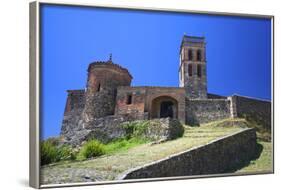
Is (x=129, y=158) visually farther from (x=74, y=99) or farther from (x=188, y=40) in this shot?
(x=188, y=40)

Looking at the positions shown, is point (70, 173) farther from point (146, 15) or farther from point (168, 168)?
point (146, 15)

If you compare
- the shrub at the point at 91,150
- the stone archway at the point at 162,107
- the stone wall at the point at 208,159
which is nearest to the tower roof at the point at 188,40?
the stone archway at the point at 162,107

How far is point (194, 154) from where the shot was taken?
1158 cm

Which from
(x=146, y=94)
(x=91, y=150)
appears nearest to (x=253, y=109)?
(x=146, y=94)

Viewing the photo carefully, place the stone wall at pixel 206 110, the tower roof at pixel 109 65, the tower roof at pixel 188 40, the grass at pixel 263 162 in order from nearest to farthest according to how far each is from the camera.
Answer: the tower roof at pixel 109 65 → the tower roof at pixel 188 40 → the stone wall at pixel 206 110 → the grass at pixel 263 162

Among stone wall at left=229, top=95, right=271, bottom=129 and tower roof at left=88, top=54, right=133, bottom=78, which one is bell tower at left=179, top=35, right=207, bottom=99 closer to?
stone wall at left=229, top=95, right=271, bottom=129

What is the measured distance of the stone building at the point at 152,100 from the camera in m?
11.0

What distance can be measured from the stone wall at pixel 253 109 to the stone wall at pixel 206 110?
20 cm

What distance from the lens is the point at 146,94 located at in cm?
1138

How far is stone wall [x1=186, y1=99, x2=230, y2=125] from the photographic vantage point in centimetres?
1168

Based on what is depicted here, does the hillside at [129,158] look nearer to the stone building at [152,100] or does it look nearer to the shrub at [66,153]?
the shrub at [66,153]

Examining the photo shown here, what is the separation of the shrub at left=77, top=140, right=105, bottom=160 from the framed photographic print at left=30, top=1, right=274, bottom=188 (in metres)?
0.02

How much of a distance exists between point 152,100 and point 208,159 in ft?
4.88

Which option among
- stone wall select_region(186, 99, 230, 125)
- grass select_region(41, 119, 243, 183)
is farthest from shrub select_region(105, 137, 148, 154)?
stone wall select_region(186, 99, 230, 125)
